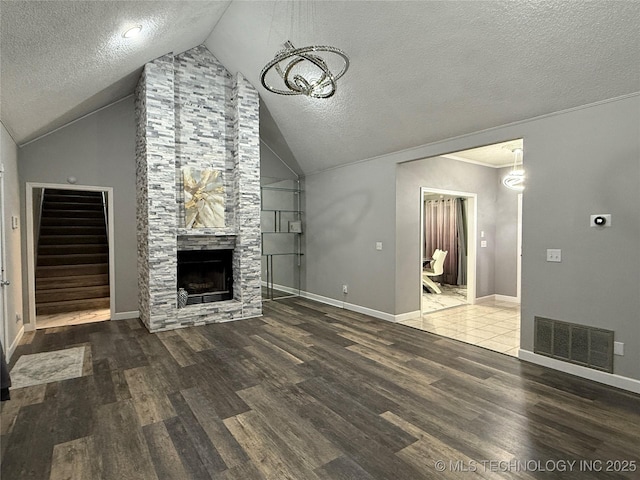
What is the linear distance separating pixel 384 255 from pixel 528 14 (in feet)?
11.3

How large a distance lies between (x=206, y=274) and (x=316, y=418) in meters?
3.82

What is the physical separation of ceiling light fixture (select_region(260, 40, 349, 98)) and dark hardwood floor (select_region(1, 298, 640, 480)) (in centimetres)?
294

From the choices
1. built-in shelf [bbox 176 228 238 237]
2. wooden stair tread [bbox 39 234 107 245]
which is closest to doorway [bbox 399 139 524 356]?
built-in shelf [bbox 176 228 238 237]

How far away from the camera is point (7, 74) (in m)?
2.83

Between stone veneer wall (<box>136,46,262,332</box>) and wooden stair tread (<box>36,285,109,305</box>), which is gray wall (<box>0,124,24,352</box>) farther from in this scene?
wooden stair tread (<box>36,285,109,305</box>)

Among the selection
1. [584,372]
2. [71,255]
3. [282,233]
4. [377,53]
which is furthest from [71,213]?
[584,372]

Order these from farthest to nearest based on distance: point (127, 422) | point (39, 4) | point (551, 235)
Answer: point (551, 235) < point (127, 422) < point (39, 4)

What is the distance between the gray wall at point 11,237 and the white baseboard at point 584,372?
5.76 meters

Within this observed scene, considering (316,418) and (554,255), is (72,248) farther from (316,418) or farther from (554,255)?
(554,255)

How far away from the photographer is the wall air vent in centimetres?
309

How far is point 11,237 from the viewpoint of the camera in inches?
162

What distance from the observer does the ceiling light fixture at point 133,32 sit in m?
3.41

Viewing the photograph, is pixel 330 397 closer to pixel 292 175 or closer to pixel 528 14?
pixel 528 14

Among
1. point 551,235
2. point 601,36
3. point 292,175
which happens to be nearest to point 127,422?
point 551,235
